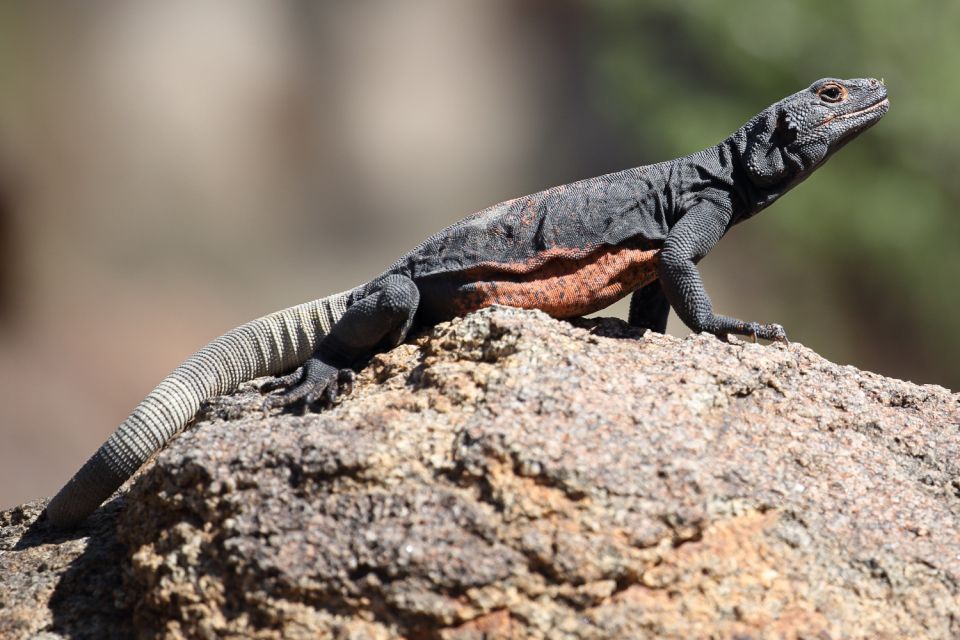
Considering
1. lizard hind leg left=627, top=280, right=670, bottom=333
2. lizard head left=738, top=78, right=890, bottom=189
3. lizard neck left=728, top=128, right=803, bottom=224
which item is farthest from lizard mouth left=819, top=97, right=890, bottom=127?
lizard hind leg left=627, top=280, right=670, bottom=333

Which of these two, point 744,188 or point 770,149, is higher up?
point 770,149

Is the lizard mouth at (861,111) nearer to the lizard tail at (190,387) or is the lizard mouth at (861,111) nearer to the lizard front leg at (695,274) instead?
the lizard front leg at (695,274)

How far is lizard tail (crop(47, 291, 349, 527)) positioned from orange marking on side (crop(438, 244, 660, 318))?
786 millimetres

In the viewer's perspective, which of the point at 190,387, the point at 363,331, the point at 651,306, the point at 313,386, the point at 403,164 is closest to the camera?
the point at 313,386

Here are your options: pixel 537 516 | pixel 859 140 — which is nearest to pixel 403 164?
pixel 859 140

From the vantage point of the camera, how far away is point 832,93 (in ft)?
14.2

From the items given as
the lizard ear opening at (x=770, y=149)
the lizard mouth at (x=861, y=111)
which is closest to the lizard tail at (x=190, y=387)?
the lizard ear opening at (x=770, y=149)

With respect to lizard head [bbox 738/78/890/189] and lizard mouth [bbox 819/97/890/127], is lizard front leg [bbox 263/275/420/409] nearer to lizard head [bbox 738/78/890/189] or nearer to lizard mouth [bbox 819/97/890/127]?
lizard head [bbox 738/78/890/189]

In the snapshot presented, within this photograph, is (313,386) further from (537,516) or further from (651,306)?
(651,306)

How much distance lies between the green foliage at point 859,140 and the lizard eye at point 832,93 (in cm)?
578

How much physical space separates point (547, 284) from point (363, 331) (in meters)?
0.83

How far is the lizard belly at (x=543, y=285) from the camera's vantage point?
391 cm

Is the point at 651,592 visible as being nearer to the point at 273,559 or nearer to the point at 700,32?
the point at 273,559

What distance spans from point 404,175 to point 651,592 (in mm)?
7694
